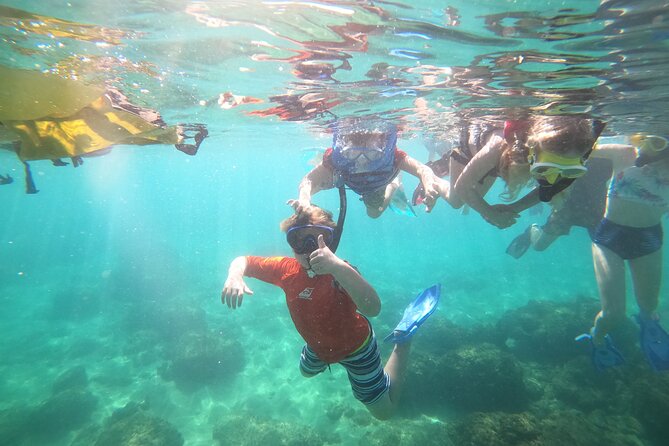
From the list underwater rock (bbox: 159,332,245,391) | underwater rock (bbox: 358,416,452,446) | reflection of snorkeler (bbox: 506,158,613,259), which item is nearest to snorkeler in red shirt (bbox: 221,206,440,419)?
underwater rock (bbox: 358,416,452,446)

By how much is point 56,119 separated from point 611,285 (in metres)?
10.4

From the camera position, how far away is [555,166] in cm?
393

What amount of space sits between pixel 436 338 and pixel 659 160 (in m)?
10.3

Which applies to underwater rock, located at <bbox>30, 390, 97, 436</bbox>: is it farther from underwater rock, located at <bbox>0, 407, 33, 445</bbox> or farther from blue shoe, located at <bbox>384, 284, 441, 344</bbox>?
blue shoe, located at <bbox>384, 284, 441, 344</bbox>

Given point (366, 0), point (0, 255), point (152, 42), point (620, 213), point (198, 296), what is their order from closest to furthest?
point (366, 0) → point (152, 42) → point (620, 213) → point (198, 296) → point (0, 255)

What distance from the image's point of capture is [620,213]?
6.87 m

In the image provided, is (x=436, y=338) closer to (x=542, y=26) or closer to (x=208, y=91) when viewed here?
(x=542, y=26)

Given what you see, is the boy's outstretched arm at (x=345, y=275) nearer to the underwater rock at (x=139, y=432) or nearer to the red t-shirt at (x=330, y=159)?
the red t-shirt at (x=330, y=159)

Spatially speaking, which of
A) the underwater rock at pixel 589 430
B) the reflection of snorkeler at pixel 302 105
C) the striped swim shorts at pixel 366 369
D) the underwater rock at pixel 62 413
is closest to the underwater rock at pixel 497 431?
the underwater rock at pixel 589 430

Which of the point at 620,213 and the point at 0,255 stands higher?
the point at 620,213

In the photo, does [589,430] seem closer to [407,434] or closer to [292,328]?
[407,434]

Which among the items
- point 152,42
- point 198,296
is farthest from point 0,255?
point 152,42

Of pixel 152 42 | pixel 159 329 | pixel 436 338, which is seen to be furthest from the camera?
pixel 159 329

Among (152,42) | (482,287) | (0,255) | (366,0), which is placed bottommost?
(0,255)
